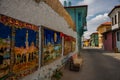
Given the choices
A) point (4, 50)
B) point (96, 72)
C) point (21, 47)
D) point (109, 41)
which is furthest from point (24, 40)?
point (109, 41)

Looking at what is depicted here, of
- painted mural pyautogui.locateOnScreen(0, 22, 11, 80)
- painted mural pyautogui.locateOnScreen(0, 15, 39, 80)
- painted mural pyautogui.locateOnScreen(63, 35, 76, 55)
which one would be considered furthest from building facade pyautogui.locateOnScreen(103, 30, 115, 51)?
painted mural pyautogui.locateOnScreen(0, 22, 11, 80)

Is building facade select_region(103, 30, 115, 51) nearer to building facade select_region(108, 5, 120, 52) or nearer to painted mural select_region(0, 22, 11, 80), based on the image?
building facade select_region(108, 5, 120, 52)

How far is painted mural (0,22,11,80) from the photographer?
3.01m

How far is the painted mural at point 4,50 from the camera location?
3014 millimetres

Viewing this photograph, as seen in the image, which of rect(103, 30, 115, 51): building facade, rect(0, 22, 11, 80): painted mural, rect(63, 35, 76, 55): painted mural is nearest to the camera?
rect(0, 22, 11, 80): painted mural

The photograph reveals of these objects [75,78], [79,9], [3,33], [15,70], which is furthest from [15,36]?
[79,9]

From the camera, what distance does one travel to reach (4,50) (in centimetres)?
→ 310

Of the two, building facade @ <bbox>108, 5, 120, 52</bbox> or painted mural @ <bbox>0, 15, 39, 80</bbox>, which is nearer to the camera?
painted mural @ <bbox>0, 15, 39, 80</bbox>

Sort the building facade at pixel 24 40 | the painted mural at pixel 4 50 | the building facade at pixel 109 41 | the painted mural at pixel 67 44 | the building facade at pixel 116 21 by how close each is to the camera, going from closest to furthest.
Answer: the painted mural at pixel 4 50
the building facade at pixel 24 40
the painted mural at pixel 67 44
the building facade at pixel 116 21
the building facade at pixel 109 41

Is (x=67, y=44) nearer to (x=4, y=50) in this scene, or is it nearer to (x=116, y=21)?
(x=4, y=50)

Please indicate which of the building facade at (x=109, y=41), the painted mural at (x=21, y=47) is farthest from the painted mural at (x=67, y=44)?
the building facade at (x=109, y=41)

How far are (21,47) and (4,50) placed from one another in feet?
2.30

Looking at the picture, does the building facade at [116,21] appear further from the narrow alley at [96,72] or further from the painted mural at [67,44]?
the painted mural at [67,44]

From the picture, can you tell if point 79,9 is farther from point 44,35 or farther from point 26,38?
point 26,38
